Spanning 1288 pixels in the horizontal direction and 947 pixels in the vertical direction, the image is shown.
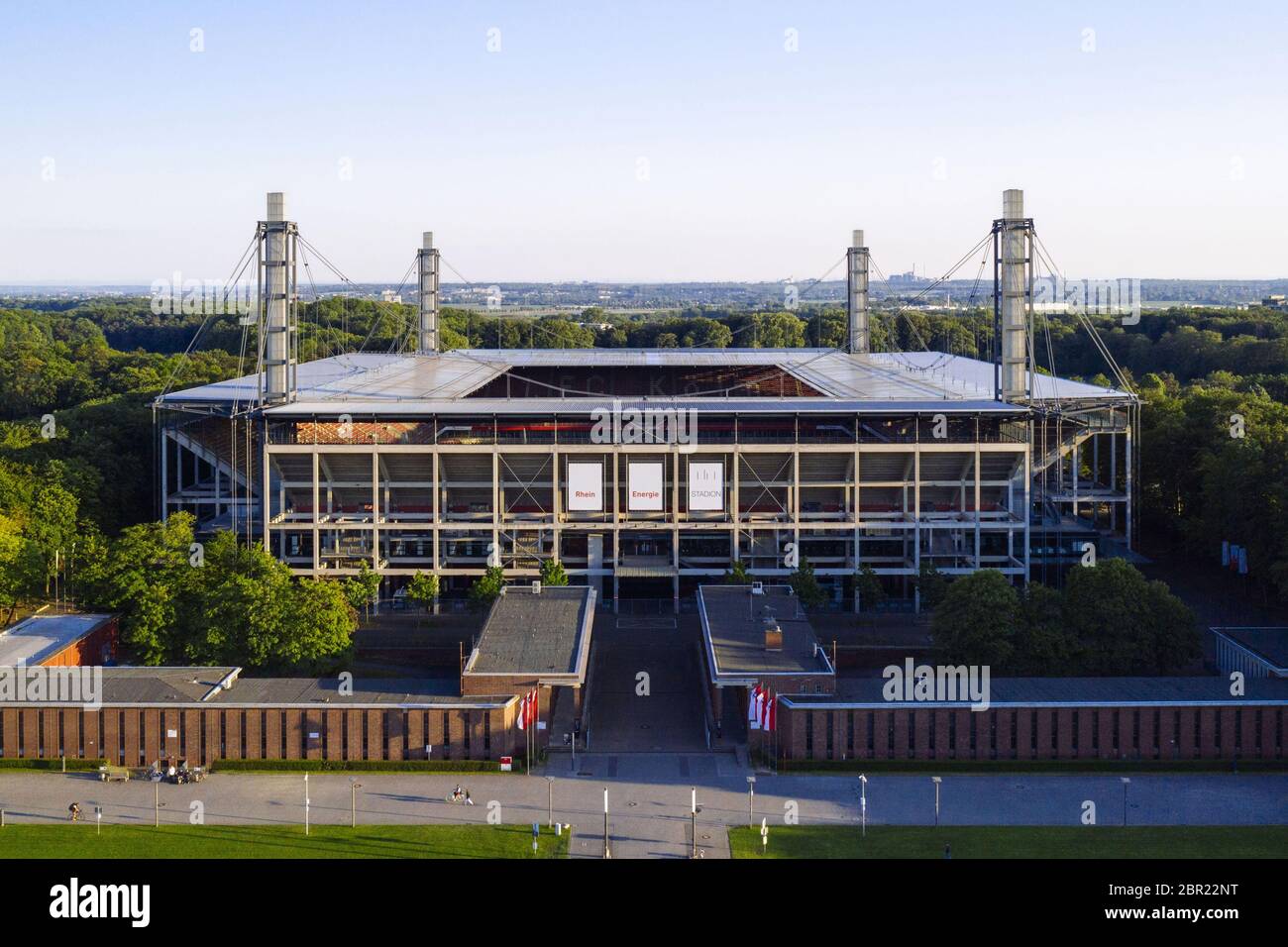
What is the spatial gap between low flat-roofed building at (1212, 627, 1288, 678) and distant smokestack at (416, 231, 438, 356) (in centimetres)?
5819

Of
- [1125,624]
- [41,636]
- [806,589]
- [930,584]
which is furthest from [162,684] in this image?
[1125,624]

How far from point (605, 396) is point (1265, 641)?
3783 cm

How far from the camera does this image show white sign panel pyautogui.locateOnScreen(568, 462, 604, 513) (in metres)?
54.8

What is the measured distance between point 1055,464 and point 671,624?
69.0 ft

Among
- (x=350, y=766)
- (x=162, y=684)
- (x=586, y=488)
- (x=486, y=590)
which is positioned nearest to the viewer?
(x=350, y=766)

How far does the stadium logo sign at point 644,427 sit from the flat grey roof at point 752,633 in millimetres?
7625

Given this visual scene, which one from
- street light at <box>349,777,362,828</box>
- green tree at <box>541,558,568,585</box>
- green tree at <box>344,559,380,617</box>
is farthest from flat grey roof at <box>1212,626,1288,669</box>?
green tree at <box>344,559,380,617</box>

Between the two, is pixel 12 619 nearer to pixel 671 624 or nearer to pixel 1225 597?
pixel 671 624

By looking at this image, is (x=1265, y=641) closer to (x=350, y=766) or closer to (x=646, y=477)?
(x=646, y=477)

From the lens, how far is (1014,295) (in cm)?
5603

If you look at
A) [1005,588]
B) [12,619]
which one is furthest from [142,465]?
[1005,588]

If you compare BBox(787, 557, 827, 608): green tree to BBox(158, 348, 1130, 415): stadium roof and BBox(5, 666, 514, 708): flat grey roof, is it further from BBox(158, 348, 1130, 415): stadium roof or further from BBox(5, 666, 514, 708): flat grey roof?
BBox(5, 666, 514, 708): flat grey roof

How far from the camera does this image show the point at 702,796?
34.7 meters

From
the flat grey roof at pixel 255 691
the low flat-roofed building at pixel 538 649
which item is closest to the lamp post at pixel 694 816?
the low flat-roofed building at pixel 538 649
